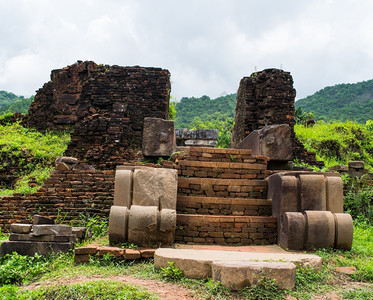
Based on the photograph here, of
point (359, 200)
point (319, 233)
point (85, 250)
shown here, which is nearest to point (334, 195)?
point (319, 233)

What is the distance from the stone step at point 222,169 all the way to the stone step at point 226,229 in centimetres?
93

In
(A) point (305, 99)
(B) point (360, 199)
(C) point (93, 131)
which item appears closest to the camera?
(B) point (360, 199)

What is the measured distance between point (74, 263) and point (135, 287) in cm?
119

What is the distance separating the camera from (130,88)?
10.4 meters

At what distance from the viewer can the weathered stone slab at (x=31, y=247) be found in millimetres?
3986

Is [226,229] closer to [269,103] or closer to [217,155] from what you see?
[217,155]

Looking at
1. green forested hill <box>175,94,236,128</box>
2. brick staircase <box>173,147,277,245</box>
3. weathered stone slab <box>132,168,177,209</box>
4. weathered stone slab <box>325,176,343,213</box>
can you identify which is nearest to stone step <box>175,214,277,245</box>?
brick staircase <box>173,147,277,245</box>

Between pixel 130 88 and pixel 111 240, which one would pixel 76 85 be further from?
pixel 111 240

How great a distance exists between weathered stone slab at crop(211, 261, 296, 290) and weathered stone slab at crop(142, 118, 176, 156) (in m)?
3.84

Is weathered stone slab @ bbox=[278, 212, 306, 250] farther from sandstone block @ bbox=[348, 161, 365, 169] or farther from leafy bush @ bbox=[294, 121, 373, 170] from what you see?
leafy bush @ bbox=[294, 121, 373, 170]

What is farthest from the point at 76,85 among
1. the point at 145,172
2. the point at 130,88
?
the point at 145,172

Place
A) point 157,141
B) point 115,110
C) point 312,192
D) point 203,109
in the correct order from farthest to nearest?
point 203,109
point 115,110
point 157,141
point 312,192

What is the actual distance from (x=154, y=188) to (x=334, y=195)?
243 centimetres

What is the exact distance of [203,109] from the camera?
97.0 feet
